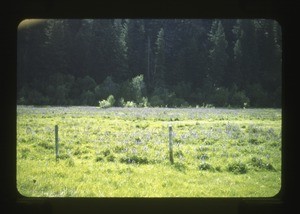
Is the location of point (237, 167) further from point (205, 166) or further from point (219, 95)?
point (219, 95)

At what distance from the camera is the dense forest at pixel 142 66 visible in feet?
25.5

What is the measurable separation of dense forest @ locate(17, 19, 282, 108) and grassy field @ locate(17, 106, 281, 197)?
35.0 inches

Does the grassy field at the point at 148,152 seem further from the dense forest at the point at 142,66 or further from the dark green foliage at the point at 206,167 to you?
the dense forest at the point at 142,66

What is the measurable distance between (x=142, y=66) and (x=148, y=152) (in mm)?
2418

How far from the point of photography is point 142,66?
8344 millimetres

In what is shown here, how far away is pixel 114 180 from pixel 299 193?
4925 mm

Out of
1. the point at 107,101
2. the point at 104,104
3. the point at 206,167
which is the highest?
the point at 107,101

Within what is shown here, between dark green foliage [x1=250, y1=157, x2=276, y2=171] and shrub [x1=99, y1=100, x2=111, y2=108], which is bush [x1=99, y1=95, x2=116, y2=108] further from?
dark green foliage [x1=250, y1=157, x2=276, y2=171]

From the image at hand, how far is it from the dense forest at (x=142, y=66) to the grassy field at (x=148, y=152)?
89cm

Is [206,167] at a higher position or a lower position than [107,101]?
lower
